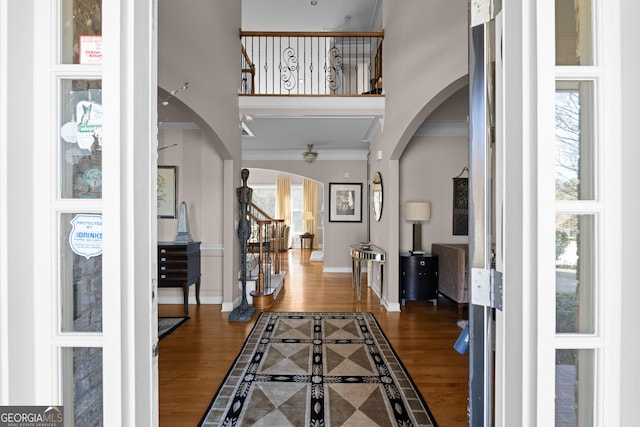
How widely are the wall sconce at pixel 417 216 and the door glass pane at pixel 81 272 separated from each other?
4220 mm

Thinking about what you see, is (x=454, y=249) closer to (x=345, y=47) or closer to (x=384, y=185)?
(x=384, y=185)

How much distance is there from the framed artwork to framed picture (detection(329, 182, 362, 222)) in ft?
7.61

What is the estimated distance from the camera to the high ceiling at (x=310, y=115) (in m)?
4.57

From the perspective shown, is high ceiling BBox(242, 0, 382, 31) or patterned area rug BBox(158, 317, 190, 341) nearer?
patterned area rug BBox(158, 317, 190, 341)

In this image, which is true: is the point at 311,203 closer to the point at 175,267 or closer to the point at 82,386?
the point at 175,267

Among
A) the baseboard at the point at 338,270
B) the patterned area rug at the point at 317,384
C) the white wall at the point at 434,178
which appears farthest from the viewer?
the baseboard at the point at 338,270

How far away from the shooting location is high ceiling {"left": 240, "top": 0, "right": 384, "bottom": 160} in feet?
15.0

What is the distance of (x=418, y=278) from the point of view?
4.38 metres

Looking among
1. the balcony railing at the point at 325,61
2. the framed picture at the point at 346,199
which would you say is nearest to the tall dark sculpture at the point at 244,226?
the balcony railing at the point at 325,61

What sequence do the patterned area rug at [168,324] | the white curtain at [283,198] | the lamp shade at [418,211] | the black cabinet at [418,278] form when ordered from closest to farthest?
the patterned area rug at [168,324] < the black cabinet at [418,278] < the lamp shade at [418,211] < the white curtain at [283,198]

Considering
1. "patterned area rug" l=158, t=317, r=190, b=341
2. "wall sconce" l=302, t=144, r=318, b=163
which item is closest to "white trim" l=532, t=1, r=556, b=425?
"patterned area rug" l=158, t=317, r=190, b=341

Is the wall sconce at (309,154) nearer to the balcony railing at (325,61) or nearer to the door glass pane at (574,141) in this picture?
the balcony railing at (325,61)

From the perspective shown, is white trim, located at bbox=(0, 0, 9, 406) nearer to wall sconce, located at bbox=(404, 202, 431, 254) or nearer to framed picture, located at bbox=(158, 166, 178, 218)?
framed picture, located at bbox=(158, 166, 178, 218)

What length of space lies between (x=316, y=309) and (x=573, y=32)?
403 centimetres
